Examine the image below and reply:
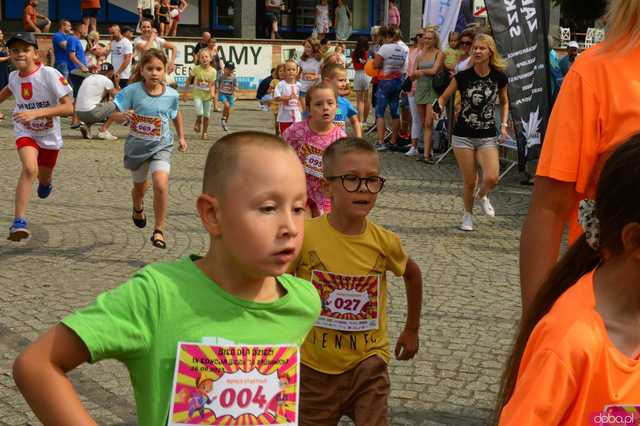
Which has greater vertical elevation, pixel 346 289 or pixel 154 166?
pixel 346 289

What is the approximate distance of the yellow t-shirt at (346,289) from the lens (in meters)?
→ 3.99

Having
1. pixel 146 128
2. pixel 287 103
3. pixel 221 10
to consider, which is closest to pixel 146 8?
pixel 221 10

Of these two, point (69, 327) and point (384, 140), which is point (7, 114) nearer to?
point (384, 140)

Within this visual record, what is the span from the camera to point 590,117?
274cm

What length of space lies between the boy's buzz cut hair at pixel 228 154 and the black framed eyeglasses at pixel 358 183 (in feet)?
5.62

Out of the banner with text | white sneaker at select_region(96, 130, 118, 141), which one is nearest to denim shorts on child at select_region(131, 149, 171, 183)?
the banner with text

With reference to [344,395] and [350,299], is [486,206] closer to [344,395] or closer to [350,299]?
[350,299]

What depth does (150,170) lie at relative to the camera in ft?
29.3

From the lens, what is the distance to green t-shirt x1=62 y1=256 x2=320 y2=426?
91.7 inches

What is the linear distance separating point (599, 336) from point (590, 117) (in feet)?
2.81

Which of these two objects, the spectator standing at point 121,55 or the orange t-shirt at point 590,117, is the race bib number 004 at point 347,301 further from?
the spectator standing at point 121,55

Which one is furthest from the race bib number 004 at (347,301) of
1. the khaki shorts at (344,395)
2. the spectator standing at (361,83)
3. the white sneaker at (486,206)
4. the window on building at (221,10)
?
the window on building at (221,10)

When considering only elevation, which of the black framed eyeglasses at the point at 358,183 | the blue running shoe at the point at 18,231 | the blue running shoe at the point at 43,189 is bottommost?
the blue running shoe at the point at 18,231

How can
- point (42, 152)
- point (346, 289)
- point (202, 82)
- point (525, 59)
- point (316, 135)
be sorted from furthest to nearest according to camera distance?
1. point (202, 82)
2. point (42, 152)
3. point (525, 59)
4. point (316, 135)
5. point (346, 289)
